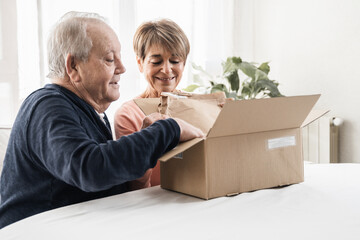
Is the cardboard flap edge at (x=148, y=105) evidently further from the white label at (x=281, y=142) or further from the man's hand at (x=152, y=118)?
the white label at (x=281, y=142)

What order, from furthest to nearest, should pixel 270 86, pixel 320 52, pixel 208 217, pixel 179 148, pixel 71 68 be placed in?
pixel 320 52 < pixel 270 86 < pixel 71 68 < pixel 179 148 < pixel 208 217

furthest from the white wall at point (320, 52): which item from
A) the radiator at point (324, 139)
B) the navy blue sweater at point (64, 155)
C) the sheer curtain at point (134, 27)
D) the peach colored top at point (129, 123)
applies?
the navy blue sweater at point (64, 155)

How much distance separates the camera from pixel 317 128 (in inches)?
108

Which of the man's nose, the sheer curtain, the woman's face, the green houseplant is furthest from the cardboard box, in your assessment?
the green houseplant

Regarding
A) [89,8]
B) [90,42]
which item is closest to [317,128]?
[89,8]

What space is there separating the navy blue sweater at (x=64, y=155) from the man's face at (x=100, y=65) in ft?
0.15

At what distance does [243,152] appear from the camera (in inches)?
37.7

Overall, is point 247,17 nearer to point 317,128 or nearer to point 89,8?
point 317,128

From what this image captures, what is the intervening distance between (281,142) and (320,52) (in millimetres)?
1967

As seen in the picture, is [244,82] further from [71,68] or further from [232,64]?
[71,68]

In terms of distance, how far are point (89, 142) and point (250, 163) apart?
1.32ft

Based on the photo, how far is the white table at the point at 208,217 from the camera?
70 centimetres

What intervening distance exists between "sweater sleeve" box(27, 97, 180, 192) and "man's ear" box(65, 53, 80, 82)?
0.13 m

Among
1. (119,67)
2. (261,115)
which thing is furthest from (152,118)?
(261,115)
